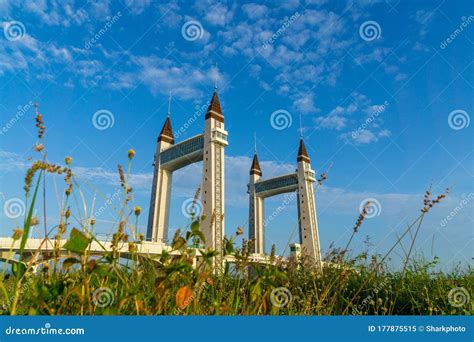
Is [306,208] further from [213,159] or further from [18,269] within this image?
[18,269]

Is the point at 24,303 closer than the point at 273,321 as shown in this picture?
No

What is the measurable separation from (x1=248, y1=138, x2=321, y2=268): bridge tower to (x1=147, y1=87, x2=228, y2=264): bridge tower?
38.2 ft

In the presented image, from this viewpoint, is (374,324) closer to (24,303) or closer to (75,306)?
(75,306)

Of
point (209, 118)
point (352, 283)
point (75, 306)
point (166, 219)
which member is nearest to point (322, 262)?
point (352, 283)

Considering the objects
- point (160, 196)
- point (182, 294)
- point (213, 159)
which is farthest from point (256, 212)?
point (182, 294)

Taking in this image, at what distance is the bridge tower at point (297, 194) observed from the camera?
141 ft

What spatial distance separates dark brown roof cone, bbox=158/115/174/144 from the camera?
41.7 metres

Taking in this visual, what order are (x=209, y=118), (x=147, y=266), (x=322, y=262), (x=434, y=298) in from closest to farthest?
(x=147, y=266), (x=434, y=298), (x=322, y=262), (x=209, y=118)

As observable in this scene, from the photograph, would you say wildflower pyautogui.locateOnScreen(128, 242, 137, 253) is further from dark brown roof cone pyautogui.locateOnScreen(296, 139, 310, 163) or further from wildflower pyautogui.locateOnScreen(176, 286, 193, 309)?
dark brown roof cone pyautogui.locateOnScreen(296, 139, 310, 163)

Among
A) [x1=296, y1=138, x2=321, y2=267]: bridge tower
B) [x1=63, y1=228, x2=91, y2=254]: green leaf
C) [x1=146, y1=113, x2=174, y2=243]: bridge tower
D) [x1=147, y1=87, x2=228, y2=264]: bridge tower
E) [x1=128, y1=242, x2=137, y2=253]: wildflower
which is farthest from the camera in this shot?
[x1=296, y1=138, x2=321, y2=267]: bridge tower

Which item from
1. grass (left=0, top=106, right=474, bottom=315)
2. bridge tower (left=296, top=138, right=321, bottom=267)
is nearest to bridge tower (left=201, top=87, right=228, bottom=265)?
bridge tower (left=296, top=138, right=321, bottom=267)

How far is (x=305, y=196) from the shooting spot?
43875 millimetres

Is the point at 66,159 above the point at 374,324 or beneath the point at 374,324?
above

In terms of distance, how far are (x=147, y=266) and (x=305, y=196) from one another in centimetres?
4259
